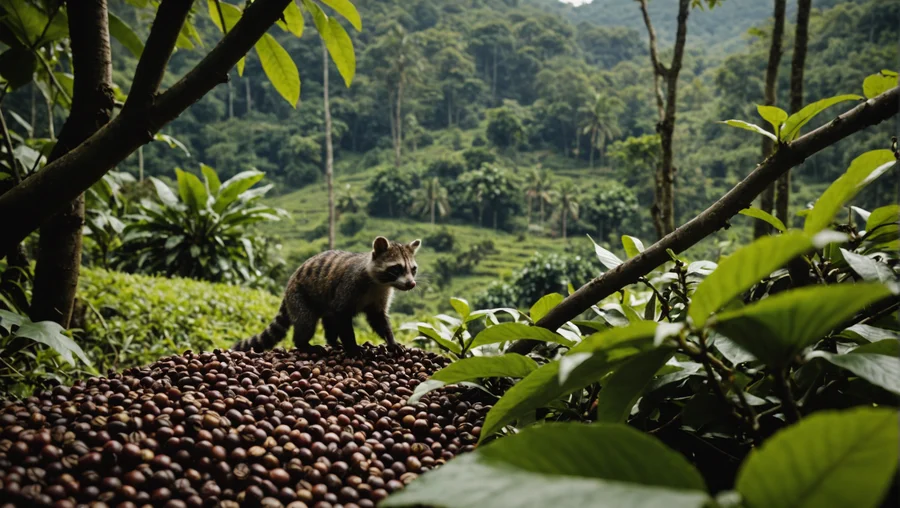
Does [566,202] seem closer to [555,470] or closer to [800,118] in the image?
[800,118]

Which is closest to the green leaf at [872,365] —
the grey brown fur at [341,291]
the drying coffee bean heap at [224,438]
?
the drying coffee bean heap at [224,438]

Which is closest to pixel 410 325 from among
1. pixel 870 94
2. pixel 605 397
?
pixel 605 397

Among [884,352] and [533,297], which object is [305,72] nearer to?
[533,297]

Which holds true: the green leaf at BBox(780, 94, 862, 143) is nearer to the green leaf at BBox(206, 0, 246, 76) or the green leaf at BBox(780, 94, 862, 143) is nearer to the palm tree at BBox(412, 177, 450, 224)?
the green leaf at BBox(206, 0, 246, 76)

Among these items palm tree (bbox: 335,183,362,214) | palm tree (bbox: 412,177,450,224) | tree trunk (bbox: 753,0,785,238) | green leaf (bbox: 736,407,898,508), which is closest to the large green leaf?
tree trunk (bbox: 753,0,785,238)

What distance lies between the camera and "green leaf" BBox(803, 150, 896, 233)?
2.40 ft

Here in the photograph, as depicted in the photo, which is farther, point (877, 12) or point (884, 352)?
point (877, 12)

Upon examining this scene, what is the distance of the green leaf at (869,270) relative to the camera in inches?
34.7

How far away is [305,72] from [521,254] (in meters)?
28.3

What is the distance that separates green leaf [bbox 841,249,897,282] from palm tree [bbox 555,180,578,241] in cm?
3728

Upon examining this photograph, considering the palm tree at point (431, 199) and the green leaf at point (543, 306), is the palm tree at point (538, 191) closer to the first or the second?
the palm tree at point (431, 199)

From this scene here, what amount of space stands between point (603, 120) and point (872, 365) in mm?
50521

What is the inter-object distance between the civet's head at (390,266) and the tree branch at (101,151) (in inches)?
55.1

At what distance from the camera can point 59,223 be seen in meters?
1.66
